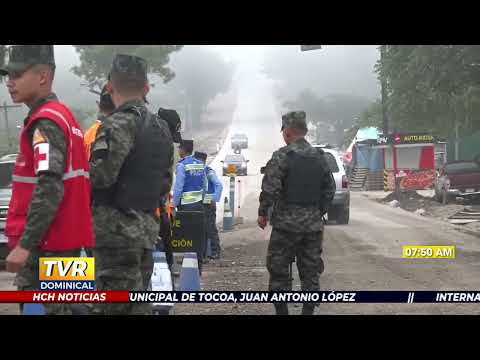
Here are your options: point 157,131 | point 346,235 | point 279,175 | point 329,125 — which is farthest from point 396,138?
point 157,131

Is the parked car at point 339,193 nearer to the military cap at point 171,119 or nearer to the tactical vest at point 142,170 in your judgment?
the military cap at point 171,119

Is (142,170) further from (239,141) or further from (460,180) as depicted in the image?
(239,141)

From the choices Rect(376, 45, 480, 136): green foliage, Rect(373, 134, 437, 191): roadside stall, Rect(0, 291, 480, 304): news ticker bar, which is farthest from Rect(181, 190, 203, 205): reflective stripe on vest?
Rect(373, 134, 437, 191): roadside stall

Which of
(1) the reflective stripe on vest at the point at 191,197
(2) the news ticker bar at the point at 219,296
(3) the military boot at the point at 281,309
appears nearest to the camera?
(2) the news ticker bar at the point at 219,296

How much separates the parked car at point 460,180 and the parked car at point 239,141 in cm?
2061

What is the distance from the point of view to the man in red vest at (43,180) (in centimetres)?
365

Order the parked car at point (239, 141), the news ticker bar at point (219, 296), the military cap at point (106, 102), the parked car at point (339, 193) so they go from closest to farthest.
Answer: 1. the news ticker bar at point (219, 296)
2. the military cap at point (106, 102)
3. the parked car at point (339, 193)
4. the parked car at point (239, 141)

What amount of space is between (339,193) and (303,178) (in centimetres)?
981

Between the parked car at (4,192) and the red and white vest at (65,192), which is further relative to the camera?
the parked car at (4,192)

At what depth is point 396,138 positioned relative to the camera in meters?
31.0

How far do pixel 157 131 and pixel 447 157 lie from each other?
123ft

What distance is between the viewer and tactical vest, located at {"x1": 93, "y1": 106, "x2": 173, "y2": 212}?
417 centimetres

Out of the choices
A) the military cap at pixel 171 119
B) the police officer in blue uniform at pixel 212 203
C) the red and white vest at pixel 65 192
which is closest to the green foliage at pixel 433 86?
the police officer in blue uniform at pixel 212 203

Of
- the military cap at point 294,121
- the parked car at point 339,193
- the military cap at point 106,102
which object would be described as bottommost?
the parked car at point 339,193
